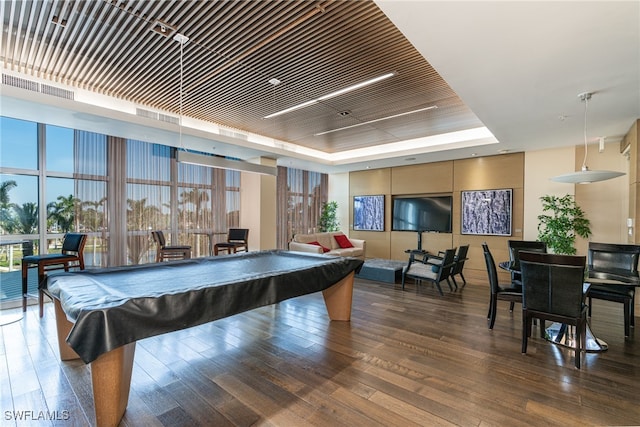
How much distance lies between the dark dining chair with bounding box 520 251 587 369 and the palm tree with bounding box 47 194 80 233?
7.10m

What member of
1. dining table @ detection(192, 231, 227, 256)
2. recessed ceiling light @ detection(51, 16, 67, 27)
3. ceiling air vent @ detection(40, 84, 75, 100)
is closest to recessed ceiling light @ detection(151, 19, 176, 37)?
recessed ceiling light @ detection(51, 16, 67, 27)

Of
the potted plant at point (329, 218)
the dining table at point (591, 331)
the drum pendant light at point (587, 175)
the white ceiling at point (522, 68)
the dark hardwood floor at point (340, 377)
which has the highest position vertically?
the white ceiling at point (522, 68)

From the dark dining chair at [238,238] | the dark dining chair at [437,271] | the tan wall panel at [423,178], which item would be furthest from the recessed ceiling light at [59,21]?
the tan wall panel at [423,178]

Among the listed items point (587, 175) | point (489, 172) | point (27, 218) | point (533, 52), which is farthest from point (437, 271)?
point (27, 218)

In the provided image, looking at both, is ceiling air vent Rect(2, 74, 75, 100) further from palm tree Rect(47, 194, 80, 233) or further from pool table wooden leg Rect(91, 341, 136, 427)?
pool table wooden leg Rect(91, 341, 136, 427)

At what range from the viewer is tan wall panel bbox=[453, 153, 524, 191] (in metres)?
6.42

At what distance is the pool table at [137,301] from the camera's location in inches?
68.4

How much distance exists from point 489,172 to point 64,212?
344 inches

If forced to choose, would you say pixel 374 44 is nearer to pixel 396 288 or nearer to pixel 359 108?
pixel 359 108

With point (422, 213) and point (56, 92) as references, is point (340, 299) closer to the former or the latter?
point (56, 92)

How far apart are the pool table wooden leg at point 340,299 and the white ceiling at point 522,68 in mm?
2681

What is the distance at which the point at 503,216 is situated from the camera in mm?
6539

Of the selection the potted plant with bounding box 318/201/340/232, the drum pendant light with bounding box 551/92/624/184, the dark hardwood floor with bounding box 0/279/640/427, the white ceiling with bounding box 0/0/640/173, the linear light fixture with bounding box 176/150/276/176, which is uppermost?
the white ceiling with bounding box 0/0/640/173

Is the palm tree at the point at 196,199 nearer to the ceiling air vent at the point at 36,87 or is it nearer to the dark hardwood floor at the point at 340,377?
the ceiling air vent at the point at 36,87
